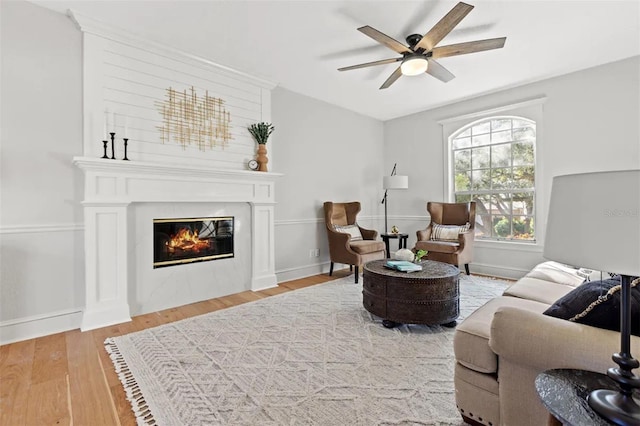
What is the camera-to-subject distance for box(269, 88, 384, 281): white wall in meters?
4.23

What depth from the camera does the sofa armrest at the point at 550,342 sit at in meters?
1.00

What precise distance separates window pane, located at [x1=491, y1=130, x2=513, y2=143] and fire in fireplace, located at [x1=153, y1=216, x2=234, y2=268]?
405 centimetres

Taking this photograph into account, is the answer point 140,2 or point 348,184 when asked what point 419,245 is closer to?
point 348,184

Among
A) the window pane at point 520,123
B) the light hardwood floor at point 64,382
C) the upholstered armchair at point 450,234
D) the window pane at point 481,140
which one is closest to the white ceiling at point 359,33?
the window pane at point 520,123

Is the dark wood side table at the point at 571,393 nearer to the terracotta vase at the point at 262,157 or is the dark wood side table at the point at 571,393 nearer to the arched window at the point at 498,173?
the terracotta vase at the point at 262,157

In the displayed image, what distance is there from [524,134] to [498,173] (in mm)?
623

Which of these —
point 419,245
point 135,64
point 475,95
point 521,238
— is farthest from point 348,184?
point 135,64

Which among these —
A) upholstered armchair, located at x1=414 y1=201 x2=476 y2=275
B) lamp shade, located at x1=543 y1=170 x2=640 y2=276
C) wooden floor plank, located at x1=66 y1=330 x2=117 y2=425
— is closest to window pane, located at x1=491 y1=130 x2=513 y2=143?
upholstered armchair, located at x1=414 y1=201 x2=476 y2=275

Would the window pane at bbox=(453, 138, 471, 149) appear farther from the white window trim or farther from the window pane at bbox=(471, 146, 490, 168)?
the white window trim

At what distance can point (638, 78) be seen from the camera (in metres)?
3.36

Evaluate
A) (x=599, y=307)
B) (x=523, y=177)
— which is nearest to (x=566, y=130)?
(x=523, y=177)

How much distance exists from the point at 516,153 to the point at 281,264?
12.3 ft

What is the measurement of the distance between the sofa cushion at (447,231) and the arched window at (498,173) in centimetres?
53

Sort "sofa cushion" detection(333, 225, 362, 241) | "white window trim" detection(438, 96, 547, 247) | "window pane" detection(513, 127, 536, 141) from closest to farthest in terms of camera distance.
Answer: "white window trim" detection(438, 96, 547, 247), "window pane" detection(513, 127, 536, 141), "sofa cushion" detection(333, 225, 362, 241)
